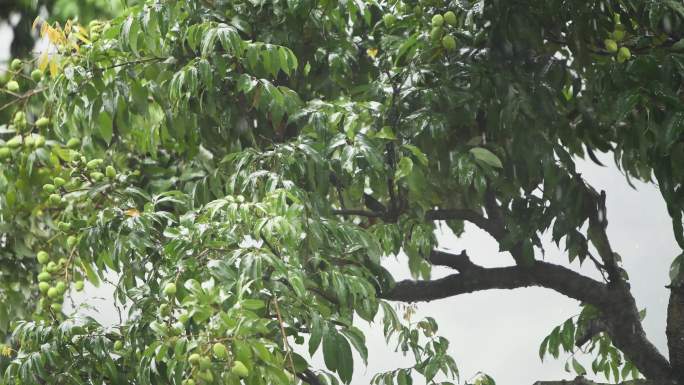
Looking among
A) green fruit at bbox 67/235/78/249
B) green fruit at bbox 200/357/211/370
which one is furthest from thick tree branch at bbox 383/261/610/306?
green fruit at bbox 200/357/211/370

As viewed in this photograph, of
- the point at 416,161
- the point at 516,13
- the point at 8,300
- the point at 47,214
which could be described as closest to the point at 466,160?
the point at 416,161

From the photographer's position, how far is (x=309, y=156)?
6.20ft

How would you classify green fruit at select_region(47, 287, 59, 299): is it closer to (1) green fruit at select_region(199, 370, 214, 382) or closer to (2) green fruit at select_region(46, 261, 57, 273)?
(2) green fruit at select_region(46, 261, 57, 273)

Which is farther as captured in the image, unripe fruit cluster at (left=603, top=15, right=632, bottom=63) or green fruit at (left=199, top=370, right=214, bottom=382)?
unripe fruit cluster at (left=603, top=15, right=632, bottom=63)

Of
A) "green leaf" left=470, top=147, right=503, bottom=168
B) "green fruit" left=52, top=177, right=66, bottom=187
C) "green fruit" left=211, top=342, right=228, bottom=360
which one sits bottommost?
"green fruit" left=211, top=342, right=228, bottom=360

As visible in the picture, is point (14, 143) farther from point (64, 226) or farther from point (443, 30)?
point (443, 30)

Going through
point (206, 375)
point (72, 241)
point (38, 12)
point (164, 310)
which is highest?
point (38, 12)

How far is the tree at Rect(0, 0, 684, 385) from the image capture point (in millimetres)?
1633

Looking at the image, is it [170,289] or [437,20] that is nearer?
[170,289]

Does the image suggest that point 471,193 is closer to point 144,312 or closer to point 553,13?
point 553,13

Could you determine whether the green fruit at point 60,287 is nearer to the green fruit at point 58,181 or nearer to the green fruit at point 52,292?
the green fruit at point 52,292

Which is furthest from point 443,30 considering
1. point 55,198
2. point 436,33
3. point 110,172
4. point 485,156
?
point 55,198

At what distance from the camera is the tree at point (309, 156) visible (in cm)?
163

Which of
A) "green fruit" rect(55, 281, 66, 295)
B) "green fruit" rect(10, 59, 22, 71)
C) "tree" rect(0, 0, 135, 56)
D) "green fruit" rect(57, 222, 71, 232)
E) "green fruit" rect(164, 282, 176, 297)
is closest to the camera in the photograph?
"green fruit" rect(164, 282, 176, 297)
